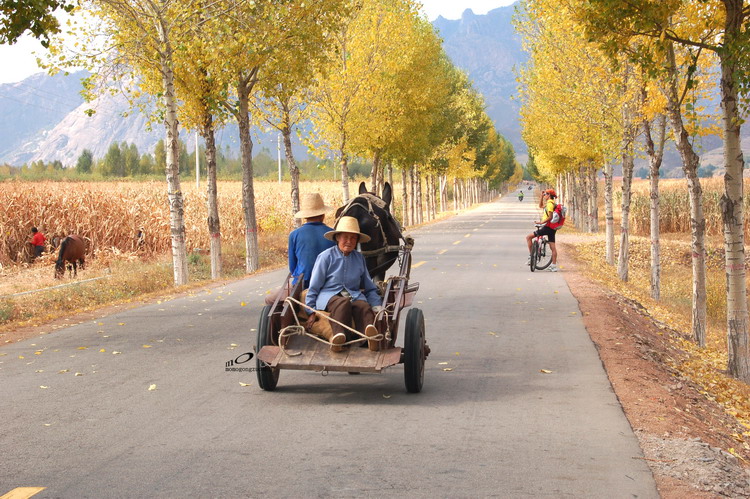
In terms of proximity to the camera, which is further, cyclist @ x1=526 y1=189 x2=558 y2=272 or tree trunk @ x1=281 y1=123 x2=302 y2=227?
tree trunk @ x1=281 y1=123 x2=302 y2=227

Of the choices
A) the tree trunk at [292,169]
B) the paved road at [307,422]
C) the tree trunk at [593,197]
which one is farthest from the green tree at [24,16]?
the tree trunk at [593,197]

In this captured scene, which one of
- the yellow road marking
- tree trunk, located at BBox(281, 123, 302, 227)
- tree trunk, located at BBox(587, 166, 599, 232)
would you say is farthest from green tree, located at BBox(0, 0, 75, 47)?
tree trunk, located at BBox(587, 166, 599, 232)

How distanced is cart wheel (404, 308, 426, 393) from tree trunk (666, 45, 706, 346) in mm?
7116

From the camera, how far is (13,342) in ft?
41.0

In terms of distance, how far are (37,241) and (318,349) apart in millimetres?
21112

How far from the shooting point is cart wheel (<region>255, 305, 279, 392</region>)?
28.1 ft

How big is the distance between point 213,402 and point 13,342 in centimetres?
550

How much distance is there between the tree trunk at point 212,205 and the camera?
81.3 feet

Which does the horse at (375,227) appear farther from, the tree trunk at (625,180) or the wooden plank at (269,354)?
the tree trunk at (625,180)

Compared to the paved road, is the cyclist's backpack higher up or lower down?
higher up

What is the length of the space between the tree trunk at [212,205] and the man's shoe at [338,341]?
16.5 metres

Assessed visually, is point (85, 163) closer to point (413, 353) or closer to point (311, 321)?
point (311, 321)

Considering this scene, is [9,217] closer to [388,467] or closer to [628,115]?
[628,115]

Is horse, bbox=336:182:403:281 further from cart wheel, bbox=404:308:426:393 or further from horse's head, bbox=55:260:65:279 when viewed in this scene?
horse's head, bbox=55:260:65:279
